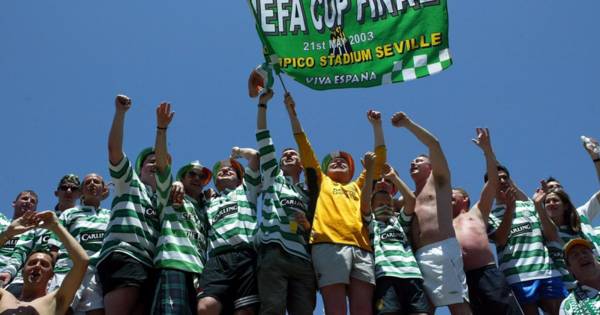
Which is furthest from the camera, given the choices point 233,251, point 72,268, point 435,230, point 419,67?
point 419,67

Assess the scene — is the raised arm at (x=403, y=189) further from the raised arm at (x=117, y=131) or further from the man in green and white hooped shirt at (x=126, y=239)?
the raised arm at (x=117, y=131)

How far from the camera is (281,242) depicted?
7.15 m

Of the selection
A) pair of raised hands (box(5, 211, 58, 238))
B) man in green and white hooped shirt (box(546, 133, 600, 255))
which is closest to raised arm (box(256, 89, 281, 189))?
pair of raised hands (box(5, 211, 58, 238))

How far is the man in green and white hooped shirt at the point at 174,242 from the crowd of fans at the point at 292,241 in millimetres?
16

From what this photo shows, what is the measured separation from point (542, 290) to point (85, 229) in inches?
215

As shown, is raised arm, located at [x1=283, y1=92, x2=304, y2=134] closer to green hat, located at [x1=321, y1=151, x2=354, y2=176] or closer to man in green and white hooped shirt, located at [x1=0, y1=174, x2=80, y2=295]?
green hat, located at [x1=321, y1=151, x2=354, y2=176]

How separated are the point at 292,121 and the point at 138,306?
285cm

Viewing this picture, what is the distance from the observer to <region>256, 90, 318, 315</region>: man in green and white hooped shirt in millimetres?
6867

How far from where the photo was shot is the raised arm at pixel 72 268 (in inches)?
253

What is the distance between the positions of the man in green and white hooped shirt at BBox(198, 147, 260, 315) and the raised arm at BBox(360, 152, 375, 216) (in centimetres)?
123

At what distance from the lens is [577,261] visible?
704cm

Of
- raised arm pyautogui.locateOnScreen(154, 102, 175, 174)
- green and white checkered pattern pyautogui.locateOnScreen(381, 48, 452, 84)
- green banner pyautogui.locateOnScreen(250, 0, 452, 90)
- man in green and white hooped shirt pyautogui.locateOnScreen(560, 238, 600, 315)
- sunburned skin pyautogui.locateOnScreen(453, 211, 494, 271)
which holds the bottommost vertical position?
man in green and white hooped shirt pyautogui.locateOnScreen(560, 238, 600, 315)

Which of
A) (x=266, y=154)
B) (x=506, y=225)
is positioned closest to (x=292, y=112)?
(x=266, y=154)

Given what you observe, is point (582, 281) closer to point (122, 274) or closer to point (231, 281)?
point (231, 281)
